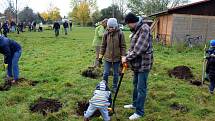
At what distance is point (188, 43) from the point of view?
77.3ft

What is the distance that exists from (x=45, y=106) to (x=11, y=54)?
256cm

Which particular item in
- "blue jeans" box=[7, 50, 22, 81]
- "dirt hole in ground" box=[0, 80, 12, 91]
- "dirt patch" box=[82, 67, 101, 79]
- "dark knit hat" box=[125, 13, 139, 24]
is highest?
"dark knit hat" box=[125, 13, 139, 24]

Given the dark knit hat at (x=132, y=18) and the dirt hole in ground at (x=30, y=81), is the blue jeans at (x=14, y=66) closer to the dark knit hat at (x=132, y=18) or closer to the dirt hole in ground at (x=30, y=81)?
the dirt hole in ground at (x=30, y=81)

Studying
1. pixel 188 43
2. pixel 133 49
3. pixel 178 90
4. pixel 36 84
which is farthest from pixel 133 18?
pixel 188 43

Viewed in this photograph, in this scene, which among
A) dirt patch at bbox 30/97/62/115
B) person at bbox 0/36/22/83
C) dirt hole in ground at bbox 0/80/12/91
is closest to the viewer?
dirt patch at bbox 30/97/62/115

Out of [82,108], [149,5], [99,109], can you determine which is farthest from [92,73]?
[149,5]

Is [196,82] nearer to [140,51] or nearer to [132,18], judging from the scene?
[140,51]

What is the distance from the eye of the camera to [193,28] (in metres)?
24.9

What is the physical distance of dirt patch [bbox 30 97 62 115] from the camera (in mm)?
6824

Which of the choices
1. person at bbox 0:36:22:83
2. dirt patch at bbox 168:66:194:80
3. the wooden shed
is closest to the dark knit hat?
person at bbox 0:36:22:83

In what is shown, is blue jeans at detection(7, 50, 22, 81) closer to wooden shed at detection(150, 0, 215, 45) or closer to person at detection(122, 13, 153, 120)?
person at detection(122, 13, 153, 120)

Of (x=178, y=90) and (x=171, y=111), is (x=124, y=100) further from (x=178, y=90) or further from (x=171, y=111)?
(x=178, y=90)

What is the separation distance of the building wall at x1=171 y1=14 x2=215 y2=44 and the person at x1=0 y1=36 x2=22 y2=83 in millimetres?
16984

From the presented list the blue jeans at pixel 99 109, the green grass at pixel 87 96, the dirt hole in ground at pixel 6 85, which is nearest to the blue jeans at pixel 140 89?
the green grass at pixel 87 96
